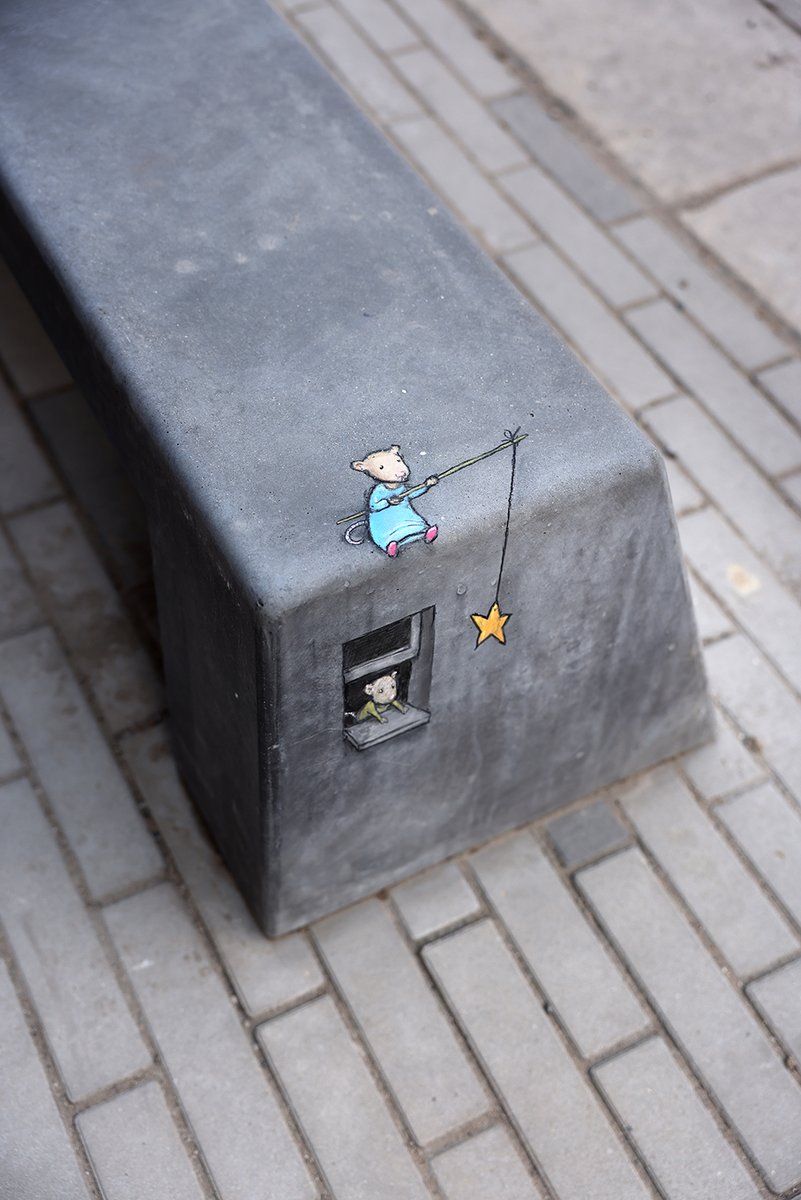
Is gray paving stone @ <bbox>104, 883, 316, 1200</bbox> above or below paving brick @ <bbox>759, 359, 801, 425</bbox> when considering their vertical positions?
below

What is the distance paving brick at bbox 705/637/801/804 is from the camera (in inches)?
Answer: 127

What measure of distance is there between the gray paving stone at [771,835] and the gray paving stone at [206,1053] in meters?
1.24

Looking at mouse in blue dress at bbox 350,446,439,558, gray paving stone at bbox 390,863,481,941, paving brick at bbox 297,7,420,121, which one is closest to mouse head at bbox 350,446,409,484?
mouse in blue dress at bbox 350,446,439,558

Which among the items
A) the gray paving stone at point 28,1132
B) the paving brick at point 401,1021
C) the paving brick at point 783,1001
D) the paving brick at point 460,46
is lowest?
the gray paving stone at point 28,1132

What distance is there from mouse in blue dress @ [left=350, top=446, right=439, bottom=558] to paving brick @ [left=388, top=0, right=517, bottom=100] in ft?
9.65

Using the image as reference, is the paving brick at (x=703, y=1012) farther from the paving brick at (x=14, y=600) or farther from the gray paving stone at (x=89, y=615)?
the paving brick at (x=14, y=600)

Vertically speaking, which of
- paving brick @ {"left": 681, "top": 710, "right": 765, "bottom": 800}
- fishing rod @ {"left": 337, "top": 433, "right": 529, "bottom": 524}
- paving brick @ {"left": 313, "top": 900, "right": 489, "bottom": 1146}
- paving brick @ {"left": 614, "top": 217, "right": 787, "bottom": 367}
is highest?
fishing rod @ {"left": 337, "top": 433, "right": 529, "bottom": 524}

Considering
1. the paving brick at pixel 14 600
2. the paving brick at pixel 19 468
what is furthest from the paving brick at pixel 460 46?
the paving brick at pixel 14 600

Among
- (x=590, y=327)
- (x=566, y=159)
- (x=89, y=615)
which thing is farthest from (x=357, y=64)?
(x=89, y=615)

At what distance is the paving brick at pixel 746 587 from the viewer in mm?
3400

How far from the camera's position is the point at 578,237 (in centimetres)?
430

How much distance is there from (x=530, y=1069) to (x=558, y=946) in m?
0.29

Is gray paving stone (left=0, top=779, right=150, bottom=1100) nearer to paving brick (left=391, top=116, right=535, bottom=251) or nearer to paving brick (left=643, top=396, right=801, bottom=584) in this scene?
paving brick (left=643, top=396, right=801, bottom=584)

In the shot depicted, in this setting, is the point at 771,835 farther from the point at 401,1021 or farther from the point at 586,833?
the point at 401,1021
